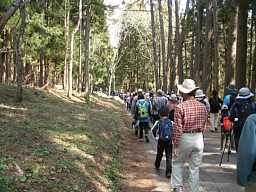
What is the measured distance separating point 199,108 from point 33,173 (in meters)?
3.02

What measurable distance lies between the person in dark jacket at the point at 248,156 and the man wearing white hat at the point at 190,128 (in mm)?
3805

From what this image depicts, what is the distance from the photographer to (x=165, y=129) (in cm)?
1120

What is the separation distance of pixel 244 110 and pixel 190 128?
280cm

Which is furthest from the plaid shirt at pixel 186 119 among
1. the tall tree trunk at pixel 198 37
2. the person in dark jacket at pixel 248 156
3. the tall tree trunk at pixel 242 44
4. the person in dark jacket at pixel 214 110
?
the tall tree trunk at pixel 198 37

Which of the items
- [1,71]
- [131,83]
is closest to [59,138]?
[1,71]

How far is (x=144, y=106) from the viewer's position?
18.0 metres

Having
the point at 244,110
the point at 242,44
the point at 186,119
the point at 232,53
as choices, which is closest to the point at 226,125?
the point at 244,110

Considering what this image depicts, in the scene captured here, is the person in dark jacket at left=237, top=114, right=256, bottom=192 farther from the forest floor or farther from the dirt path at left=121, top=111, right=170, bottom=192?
the dirt path at left=121, top=111, right=170, bottom=192

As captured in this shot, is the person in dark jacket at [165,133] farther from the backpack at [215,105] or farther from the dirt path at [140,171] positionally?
the backpack at [215,105]

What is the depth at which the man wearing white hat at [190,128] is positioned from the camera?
8.45m

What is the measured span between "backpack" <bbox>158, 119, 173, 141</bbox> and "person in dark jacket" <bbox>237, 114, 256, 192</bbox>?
6.58 metres

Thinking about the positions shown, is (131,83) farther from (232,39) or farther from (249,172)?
(249,172)

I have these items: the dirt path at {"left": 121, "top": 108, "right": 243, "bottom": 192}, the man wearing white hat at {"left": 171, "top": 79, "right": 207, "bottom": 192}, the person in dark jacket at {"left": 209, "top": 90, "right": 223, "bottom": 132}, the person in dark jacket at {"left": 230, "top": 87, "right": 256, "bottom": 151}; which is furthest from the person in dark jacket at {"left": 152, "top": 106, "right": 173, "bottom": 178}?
the person in dark jacket at {"left": 209, "top": 90, "right": 223, "bottom": 132}

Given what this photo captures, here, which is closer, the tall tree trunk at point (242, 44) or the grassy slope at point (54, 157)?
the grassy slope at point (54, 157)
